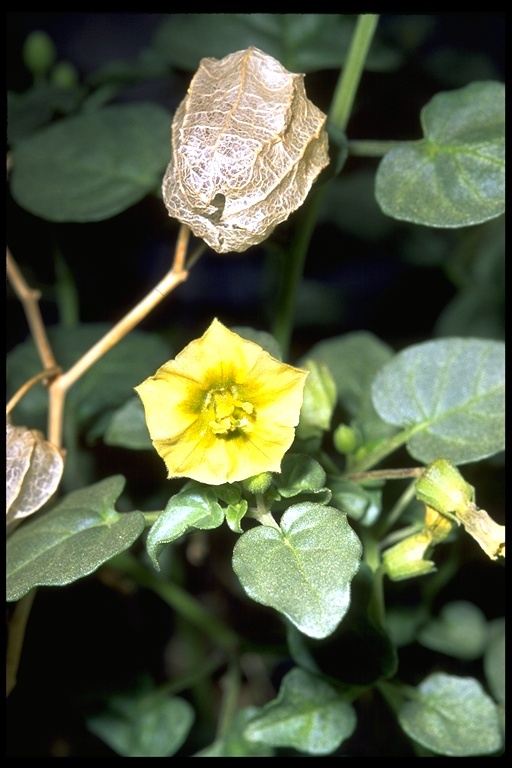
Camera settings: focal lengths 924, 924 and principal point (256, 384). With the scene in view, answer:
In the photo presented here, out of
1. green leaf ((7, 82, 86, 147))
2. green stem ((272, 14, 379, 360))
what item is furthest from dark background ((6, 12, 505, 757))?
green leaf ((7, 82, 86, 147))

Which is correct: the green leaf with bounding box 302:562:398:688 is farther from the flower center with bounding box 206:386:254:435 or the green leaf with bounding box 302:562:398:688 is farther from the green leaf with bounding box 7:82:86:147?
the green leaf with bounding box 7:82:86:147

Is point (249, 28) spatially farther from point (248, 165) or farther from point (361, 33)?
point (248, 165)

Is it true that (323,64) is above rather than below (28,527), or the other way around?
above

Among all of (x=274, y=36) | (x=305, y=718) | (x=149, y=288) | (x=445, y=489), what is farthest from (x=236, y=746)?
(x=274, y=36)

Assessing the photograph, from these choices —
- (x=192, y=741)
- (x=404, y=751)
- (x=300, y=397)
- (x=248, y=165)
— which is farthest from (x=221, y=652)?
(x=248, y=165)

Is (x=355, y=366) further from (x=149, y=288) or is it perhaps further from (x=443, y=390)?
(x=149, y=288)

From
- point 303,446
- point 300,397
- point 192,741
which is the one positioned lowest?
point 192,741
